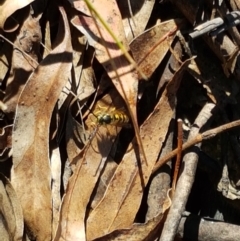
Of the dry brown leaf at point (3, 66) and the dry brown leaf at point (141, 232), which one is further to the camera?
the dry brown leaf at point (3, 66)

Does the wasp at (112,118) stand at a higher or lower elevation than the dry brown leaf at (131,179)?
higher

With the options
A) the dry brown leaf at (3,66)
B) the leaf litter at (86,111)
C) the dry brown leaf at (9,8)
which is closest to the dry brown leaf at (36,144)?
the leaf litter at (86,111)

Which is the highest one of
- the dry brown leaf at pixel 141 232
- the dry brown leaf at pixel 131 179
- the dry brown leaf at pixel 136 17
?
the dry brown leaf at pixel 136 17

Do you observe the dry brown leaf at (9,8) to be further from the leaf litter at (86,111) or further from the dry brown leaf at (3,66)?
the dry brown leaf at (3,66)

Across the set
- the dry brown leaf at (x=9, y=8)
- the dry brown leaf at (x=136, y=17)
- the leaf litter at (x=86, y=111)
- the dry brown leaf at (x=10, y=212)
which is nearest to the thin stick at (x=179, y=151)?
the leaf litter at (x=86, y=111)

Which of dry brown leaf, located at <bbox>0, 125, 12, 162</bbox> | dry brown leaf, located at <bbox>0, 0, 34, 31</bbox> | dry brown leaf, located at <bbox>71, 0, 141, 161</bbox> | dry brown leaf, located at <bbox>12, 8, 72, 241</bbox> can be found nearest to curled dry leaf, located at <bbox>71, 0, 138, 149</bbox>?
dry brown leaf, located at <bbox>71, 0, 141, 161</bbox>

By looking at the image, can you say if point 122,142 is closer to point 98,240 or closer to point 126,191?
point 126,191

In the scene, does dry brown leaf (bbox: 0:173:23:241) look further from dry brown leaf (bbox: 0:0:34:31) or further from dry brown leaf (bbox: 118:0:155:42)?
dry brown leaf (bbox: 118:0:155:42)

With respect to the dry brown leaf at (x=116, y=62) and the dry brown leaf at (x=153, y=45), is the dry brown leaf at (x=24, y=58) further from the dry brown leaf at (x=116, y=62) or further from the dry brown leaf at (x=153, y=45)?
the dry brown leaf at (x=153, y=45)
